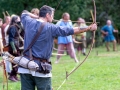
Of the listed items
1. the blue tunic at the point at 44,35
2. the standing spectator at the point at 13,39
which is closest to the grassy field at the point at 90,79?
the standing spectator at the point at 13,39

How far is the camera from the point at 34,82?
6.39 meters

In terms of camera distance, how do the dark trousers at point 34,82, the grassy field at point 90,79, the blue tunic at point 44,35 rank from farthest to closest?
the grassy field at point 90,79
the dark trousers at point 34,82
the blue tunic at point 44,35

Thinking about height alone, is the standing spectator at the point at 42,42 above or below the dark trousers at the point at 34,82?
above

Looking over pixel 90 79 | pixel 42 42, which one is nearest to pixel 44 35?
pixel 42 42

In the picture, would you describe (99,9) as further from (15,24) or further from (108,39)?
(15,24)

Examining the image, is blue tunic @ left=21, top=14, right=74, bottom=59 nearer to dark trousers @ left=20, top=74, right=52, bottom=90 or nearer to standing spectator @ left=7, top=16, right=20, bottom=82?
dark trousers @ left=20, top=74, right=52, bottom=90

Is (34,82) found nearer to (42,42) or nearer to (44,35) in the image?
(42,42)

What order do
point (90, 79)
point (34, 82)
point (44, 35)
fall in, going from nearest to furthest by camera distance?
point (44, 35)
point (34, 82)
point (90, 79)

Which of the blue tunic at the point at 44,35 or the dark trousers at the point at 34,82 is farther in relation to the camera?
the dark trousers at the point at 34,82

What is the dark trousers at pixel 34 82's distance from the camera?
A: 20.5 ft

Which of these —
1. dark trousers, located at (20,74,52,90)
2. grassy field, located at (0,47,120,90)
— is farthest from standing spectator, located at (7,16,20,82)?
dark trousers, located at (20,74,52,90)

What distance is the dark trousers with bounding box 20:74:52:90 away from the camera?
6.25m

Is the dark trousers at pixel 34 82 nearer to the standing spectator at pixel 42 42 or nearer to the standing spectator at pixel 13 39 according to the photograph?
the standing spectator at pixel 42 42

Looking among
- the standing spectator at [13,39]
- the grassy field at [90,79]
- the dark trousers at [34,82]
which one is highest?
the standing spectator at [13,39]
